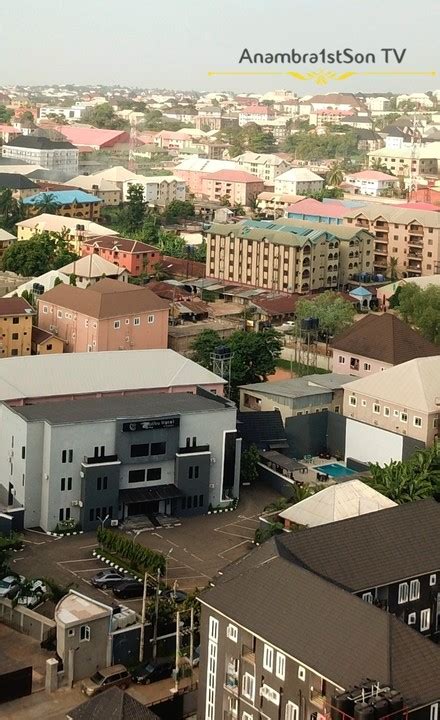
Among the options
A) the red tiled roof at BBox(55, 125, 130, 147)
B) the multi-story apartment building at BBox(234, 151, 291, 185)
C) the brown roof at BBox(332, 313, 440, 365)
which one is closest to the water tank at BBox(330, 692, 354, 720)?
the brown roof at BBox(332, 313, 440, 365)

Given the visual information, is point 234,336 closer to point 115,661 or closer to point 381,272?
point 115,661

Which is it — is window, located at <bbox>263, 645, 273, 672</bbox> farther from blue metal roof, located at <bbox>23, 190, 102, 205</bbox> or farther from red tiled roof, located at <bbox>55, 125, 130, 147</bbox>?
red tiled roof, located at <bbox>55, 125, 130, 147</bbox>

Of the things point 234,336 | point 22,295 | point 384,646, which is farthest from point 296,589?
point 22,295

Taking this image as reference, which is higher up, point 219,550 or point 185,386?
point 185,386

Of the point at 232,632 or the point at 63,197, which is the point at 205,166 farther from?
the point at 232,632

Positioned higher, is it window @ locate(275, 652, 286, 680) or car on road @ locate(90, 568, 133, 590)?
window @ locate(275, 652, 286, 680)

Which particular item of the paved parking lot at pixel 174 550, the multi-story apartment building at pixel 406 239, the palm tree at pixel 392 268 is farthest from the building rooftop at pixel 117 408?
the multi-story apartment building at pixel 406 239

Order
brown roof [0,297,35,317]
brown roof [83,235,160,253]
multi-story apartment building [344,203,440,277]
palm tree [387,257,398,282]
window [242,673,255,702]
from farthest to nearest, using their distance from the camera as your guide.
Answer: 1. palm tree [387,257,398,282]
2. multi-story apartment building [344,203,440,277]
3. brown roof [83,235,160,253]
4. brown roof [0,297,35,317]
5. window [242,673,255,702]

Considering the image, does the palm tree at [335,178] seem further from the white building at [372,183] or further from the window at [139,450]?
the window at [139,450]
